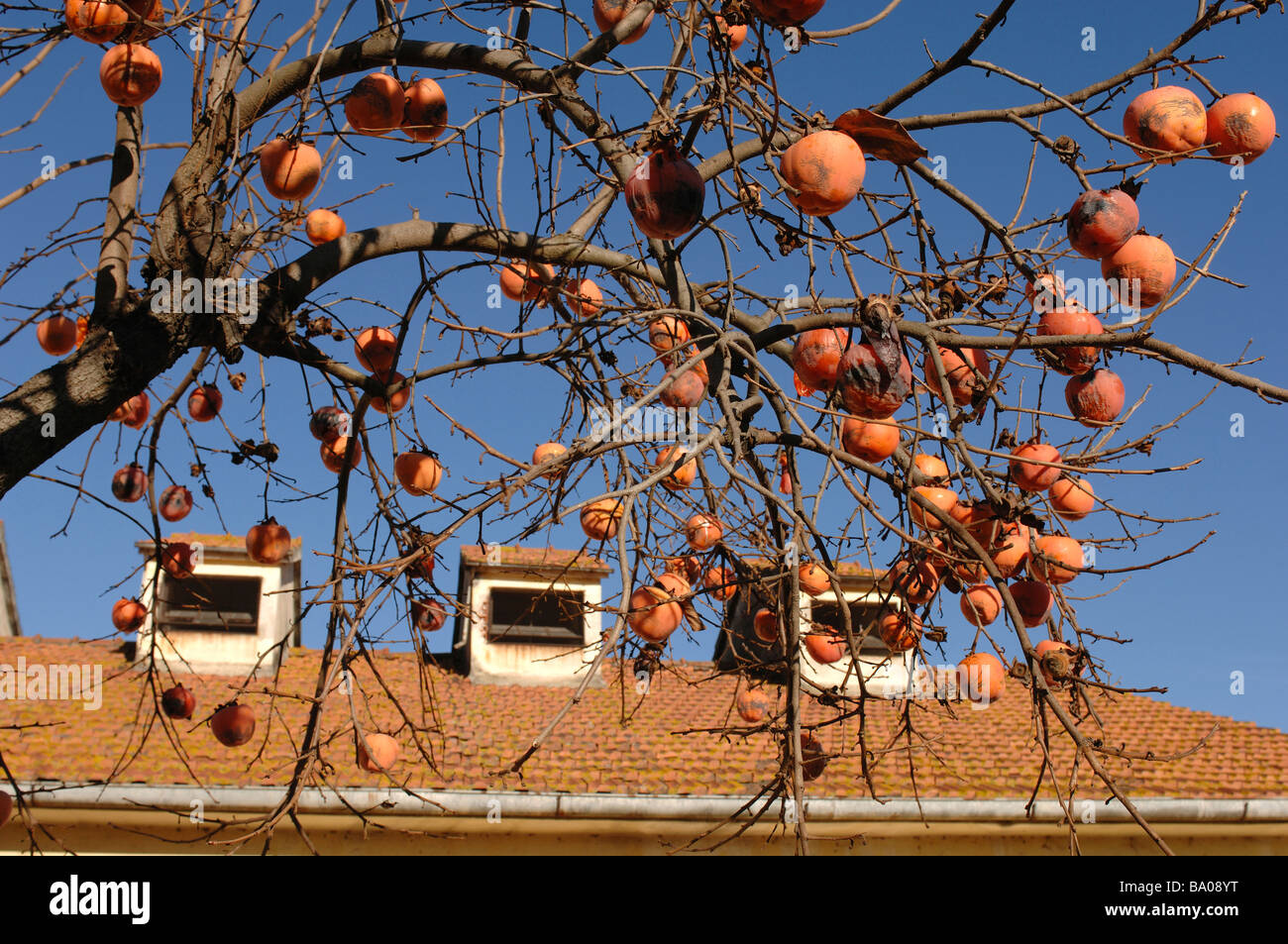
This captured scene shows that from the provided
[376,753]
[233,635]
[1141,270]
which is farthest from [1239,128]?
[233,635]

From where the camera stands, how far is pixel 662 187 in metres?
2.44

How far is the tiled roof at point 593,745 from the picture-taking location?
652 cm

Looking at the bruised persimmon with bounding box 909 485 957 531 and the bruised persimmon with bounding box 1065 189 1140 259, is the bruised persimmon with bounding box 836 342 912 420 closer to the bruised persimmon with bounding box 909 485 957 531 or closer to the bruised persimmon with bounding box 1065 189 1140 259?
the bruised persimmon with bounding box 909 485 957 531

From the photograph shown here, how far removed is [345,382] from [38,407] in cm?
104

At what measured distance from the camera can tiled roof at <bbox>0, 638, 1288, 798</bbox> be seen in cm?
652

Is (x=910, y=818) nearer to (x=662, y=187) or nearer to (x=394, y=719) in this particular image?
(x=394, y=719)

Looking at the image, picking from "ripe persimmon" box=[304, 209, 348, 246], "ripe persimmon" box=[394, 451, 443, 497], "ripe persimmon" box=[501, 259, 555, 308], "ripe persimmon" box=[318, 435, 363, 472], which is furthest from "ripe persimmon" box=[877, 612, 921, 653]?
"ripe persimmon" box=[304, 209, 348, 246]

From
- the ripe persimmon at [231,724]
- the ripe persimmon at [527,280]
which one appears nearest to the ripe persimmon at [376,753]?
the ripe persimmon at [231,724]

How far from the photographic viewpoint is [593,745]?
7.51 m

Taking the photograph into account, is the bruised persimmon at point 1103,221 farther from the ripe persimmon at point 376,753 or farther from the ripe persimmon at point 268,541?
the ripe persimmon at point 268,541

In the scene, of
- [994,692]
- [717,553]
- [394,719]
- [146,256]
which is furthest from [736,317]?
[394,719]

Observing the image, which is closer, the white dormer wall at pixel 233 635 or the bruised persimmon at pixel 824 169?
the bruised persimmon at pixel 824 169

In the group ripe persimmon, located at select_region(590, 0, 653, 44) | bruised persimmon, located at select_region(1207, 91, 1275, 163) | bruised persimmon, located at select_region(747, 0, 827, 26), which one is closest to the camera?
bruised persimmon, located at select_region(747, 0, 827, 26)

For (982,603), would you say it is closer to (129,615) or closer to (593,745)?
(129,615)
